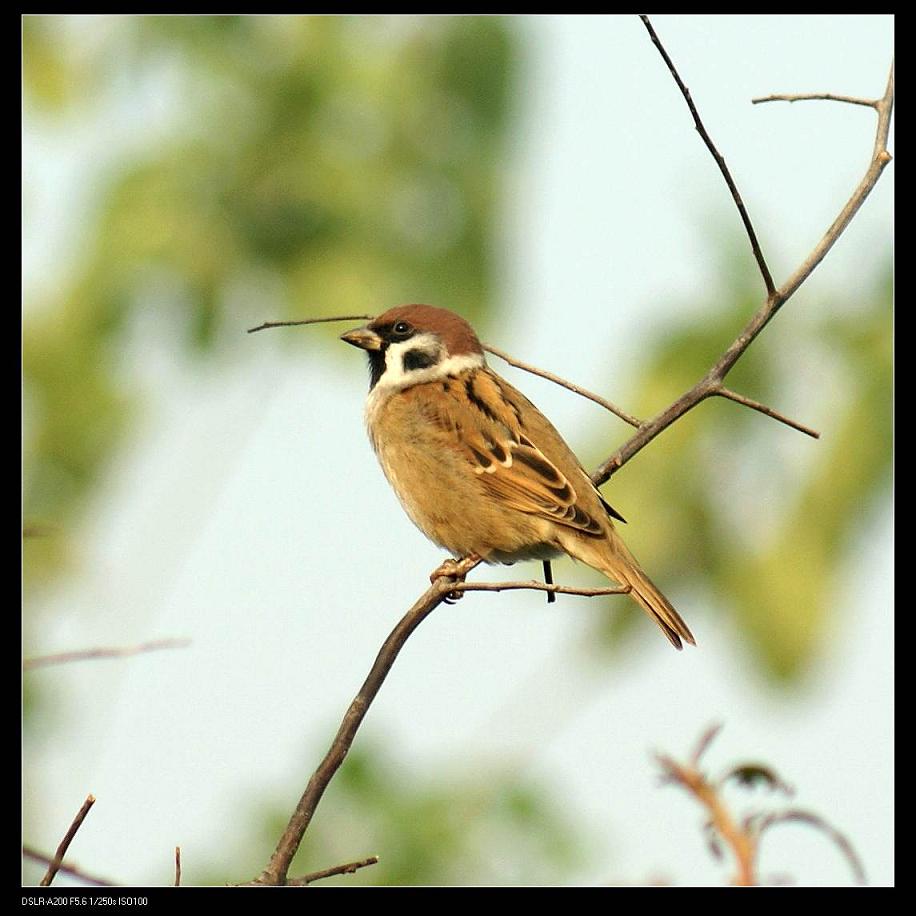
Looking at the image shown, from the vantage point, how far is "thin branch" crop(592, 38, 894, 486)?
310 cm

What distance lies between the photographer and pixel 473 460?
490cm

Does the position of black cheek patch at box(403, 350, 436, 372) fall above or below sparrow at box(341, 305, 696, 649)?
above

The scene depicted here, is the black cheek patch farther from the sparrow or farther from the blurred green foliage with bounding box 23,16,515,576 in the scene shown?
the blurred green foliage with bounding box 23,16,515,576

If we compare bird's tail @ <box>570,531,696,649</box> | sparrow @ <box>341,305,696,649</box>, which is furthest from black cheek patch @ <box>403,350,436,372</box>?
bird's tail @ <box>570,531,696,649</box>

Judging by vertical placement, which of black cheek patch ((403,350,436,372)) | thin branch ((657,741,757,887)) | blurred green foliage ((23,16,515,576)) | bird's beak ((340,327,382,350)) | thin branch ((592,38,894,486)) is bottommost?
thin branch ((657,741,757,887))

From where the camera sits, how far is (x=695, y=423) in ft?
23.0

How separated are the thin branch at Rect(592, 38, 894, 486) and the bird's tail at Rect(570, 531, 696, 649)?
3.55 ft

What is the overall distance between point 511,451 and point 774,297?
181 cm

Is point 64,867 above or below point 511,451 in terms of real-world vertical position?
below

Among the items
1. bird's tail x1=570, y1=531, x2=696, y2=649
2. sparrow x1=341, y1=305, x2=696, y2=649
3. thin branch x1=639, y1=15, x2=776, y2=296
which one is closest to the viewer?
thin branch x1=639, y1=15, x2=776, y2=296

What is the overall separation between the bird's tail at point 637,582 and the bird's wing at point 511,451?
9 centimetres

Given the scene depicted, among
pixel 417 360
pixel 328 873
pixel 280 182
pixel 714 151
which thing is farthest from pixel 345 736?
pixel 280 182

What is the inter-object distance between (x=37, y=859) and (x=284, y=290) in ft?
18.5

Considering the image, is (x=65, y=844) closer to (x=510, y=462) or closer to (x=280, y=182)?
(x=510, y=462)
